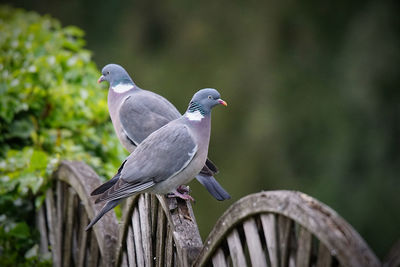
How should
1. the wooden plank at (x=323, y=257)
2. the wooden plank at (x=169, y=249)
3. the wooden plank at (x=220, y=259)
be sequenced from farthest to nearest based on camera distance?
the wooden plank at (x=169, y=249) < the wooden plank at (x=220, y=259) < the wooden plank at (x=323, y=257)

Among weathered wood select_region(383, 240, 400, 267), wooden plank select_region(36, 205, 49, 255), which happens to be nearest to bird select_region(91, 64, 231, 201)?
wooden plank select_region(36, 205, 49, 255)

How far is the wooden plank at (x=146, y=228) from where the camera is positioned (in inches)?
76.3

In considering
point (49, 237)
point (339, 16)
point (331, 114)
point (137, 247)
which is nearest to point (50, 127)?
point (49, 237)

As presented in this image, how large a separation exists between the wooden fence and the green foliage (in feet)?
0.39

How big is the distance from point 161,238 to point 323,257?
79 centimetres

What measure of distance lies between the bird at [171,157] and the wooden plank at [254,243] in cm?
46

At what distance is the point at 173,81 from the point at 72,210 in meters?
4.62

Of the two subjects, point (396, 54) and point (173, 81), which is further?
point (173, 81)

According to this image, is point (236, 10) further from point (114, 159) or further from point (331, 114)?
point (114, 159)

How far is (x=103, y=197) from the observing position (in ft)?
6.00

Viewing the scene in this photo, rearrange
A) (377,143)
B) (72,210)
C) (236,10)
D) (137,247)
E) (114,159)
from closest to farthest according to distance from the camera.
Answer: (137,247) < (72,210) < (114,159) < (377,143) < (236,10)

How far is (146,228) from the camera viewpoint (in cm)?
196

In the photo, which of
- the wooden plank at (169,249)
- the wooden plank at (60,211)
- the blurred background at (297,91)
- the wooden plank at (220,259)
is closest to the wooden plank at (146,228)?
the wooden plank at (169,249)

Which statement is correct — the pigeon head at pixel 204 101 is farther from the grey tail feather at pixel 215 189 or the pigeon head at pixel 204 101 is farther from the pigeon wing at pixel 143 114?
the pigeon wing at pixel 143 114
